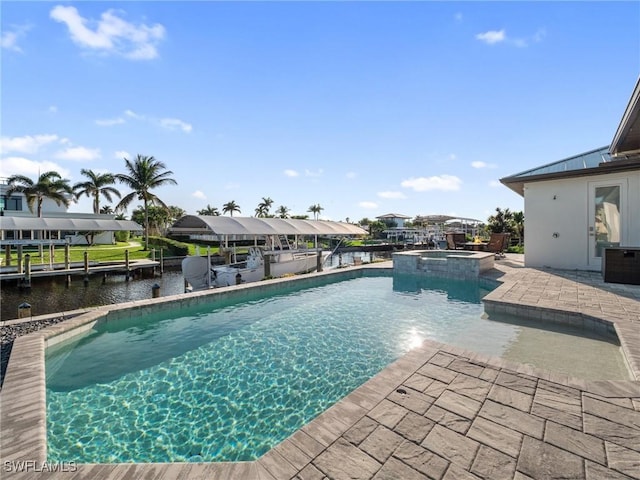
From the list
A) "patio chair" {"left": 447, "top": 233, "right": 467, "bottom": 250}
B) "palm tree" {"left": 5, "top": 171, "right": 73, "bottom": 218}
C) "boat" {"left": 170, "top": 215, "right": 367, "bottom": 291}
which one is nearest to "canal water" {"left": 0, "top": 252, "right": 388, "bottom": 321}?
"boat" {"left": 170, "top": 215, "right": 367, "bottom": 291}

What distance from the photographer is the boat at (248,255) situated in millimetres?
12883

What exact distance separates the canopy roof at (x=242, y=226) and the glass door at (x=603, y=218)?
12.0 m

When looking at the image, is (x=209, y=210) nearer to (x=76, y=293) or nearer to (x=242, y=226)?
(x=76, y=293)

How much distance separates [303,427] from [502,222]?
28964mm

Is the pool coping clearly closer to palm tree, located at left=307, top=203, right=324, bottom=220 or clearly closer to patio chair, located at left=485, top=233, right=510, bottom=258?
patio chair, located at left=485, top=233, right=510, bottom=258

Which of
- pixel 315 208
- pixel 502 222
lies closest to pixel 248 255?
pixel 502 222

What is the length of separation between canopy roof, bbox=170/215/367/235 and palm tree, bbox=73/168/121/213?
27.2m

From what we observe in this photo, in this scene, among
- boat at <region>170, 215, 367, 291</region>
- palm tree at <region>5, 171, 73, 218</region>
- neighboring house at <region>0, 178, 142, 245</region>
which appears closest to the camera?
boat at <region>170, 215, 367, 291</region>

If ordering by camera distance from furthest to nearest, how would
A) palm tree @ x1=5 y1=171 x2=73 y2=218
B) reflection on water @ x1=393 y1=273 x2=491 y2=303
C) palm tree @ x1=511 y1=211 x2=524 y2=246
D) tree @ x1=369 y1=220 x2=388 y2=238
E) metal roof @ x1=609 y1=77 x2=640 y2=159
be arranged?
tree @ x1=369 y1=220 x2=388 y2=238, palm tree @ x1=5 y1=171 x2=73 y2=218, palm tree @ x1=511 y1=211 x2=524 y2=246, reflection on water @ x1=393 y1=273 x2=491 y2=303, metal roof @ x1=609 y1=77 x2=640 y2=159

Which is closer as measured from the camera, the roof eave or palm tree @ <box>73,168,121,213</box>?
the roof eave

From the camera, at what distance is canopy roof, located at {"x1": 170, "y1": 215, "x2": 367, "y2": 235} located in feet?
43.8

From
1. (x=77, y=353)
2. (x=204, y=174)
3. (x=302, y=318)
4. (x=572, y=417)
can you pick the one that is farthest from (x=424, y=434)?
(x=204, y=174)

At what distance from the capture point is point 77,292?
14.4 meters

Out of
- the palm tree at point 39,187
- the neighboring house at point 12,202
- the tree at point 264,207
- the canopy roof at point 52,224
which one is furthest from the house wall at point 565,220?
the tree at point 264,207
